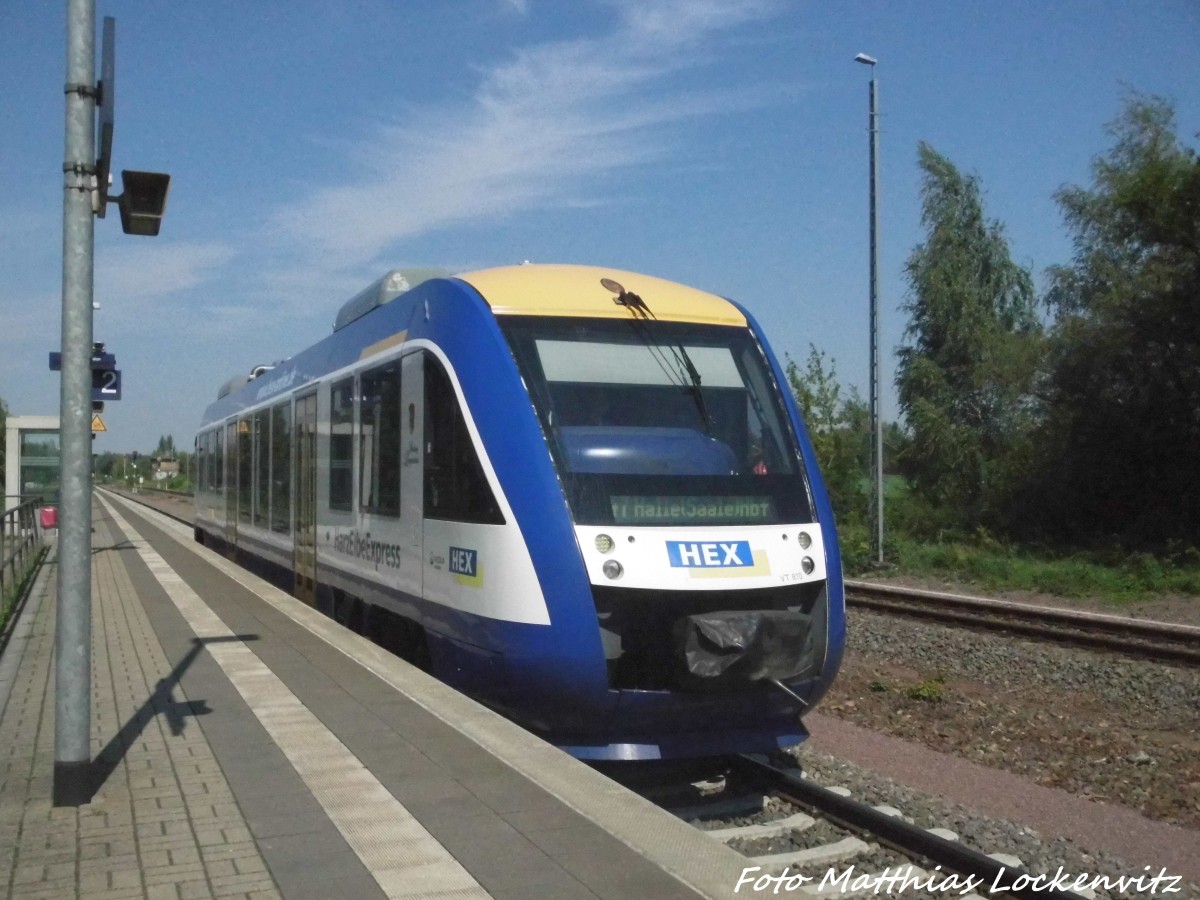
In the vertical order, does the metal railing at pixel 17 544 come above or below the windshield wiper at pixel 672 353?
below

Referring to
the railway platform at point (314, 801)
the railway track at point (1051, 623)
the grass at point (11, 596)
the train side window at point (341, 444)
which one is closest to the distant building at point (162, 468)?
the grass at point (11, 596)

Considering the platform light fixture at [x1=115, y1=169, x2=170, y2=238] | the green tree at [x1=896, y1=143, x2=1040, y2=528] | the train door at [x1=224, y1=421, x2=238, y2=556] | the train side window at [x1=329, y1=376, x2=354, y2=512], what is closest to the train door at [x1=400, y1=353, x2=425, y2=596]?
the train side window at [x1=329, y1=376, x2=354, y2=512]

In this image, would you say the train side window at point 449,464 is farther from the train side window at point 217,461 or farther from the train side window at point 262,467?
the train side window at point 217,461

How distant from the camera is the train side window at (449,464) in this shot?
22.9 ft

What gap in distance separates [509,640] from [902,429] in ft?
113

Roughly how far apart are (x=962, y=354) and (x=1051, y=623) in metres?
26.1

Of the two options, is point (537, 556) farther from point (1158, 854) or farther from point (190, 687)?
point (1158, 854)

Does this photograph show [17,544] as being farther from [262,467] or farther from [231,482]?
[231,482]

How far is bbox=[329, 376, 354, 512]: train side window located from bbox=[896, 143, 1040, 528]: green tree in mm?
24520

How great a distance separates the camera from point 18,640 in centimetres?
1077

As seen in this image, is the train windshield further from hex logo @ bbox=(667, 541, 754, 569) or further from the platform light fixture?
the platform light fixture

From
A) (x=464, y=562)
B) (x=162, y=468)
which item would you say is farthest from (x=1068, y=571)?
(x=162, y=468)

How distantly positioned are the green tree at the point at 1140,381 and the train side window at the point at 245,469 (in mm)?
18090

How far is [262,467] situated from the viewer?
52.6ft
